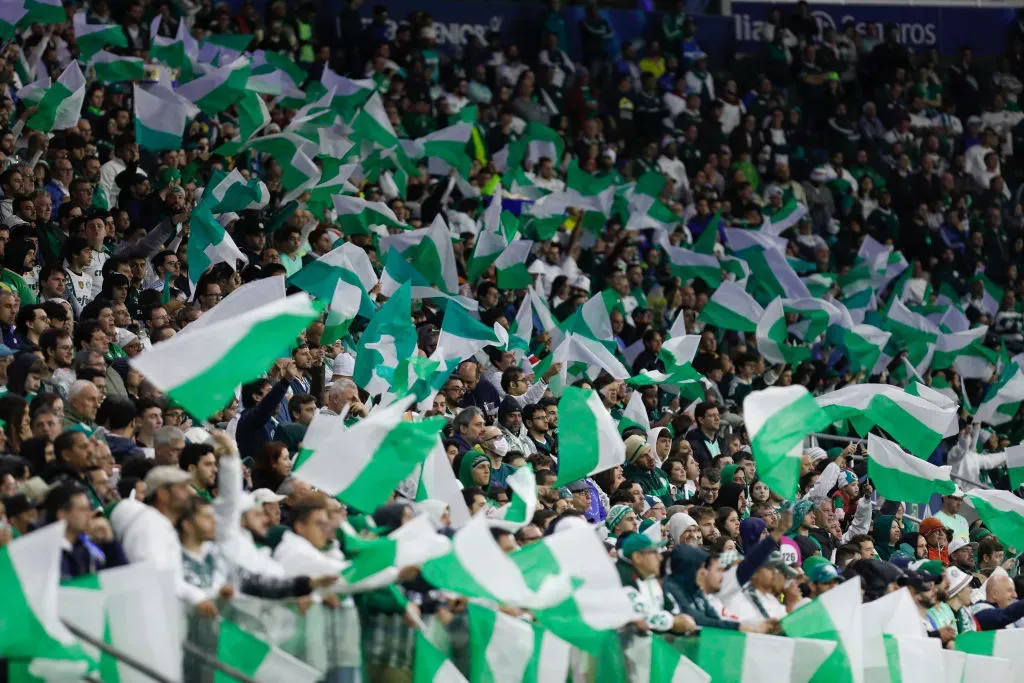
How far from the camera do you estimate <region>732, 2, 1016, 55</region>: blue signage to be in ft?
84.8

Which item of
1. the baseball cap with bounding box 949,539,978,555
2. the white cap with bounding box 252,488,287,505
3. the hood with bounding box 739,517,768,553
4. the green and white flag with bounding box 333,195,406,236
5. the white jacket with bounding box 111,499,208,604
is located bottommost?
the baseball cap with bounding box 949,539,978,555

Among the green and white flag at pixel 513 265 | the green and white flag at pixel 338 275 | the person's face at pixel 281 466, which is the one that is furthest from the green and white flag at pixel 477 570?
the green and white flag at pixel 513 265

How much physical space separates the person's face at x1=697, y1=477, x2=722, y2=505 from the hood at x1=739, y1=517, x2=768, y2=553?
5.32ft

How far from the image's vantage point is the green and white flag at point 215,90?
56.3ft

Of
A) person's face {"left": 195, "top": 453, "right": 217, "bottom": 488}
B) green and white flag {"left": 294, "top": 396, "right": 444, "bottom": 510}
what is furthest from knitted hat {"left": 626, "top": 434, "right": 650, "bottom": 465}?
person's face {"left": 195, "top": 453, "right": 217, "bottom": 488}

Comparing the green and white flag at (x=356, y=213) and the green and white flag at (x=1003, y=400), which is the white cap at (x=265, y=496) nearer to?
the green and white flag at (x=356, y=213)

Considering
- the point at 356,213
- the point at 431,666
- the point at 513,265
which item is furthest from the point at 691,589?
the point at 356,213

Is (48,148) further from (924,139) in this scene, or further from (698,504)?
(924,139)

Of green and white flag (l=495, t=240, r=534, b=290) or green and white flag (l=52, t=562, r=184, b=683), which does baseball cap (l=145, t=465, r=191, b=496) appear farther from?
green and white flag (l=495, t=240, r=534, b=290)

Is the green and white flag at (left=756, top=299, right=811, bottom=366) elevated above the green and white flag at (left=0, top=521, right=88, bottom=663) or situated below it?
below

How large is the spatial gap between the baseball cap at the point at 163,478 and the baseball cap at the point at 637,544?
2.84 metres

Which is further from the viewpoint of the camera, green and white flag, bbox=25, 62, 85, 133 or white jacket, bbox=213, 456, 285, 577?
green and white flag, bbox=25, 62, 85, 133

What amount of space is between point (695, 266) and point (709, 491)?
5628 millimetres

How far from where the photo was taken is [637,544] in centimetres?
1047
